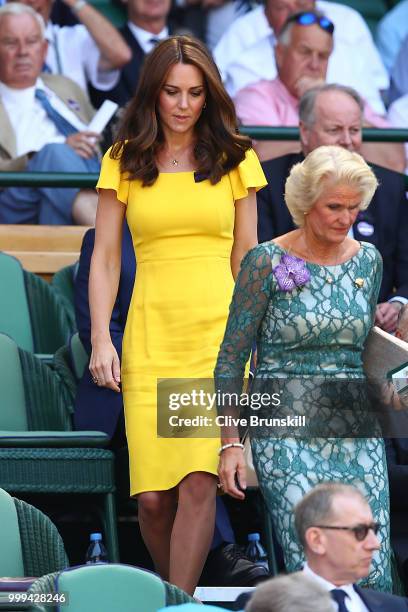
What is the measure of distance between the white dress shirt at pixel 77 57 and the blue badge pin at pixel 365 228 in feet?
9.28

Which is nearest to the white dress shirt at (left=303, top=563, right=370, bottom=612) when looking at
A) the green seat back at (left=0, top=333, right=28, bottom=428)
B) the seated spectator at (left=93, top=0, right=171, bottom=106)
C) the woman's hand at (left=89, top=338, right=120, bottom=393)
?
the woman's hand at (left=89, top=338, right=120, bottom=393)

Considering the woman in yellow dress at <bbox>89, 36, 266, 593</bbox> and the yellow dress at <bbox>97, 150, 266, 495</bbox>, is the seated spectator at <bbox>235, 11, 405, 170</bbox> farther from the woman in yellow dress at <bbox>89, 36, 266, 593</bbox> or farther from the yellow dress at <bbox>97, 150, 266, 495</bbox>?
the yellow dress at <bbox>97, 150, 266, 495</bbox>

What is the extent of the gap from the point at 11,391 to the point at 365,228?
1.68 m

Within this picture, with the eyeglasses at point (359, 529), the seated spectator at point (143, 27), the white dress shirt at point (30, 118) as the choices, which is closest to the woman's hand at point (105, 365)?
the eyeglasses at point (359, 529)

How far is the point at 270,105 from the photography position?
29.0ft

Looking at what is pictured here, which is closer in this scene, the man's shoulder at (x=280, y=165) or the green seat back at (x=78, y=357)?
the green seat back at (x=78, y=357)

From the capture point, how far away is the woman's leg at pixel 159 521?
549 cm

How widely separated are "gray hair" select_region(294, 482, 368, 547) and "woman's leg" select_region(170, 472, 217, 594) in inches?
40.2

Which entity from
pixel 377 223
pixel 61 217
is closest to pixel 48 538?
pixel 377 223

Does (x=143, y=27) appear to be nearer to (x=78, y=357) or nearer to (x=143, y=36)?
(x=143, y=36)

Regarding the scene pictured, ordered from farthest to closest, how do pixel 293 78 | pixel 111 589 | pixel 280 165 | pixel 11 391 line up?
1. pixel 293 78
2. pixel 280 165
3. pixel 11 391
4. pixel 111 589

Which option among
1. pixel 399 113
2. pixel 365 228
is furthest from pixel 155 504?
pixel 399 113

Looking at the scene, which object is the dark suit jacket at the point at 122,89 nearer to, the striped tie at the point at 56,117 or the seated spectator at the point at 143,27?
the seated spectator at the point at 143,27

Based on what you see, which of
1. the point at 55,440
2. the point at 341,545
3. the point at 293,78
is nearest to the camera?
the point at 341,545
